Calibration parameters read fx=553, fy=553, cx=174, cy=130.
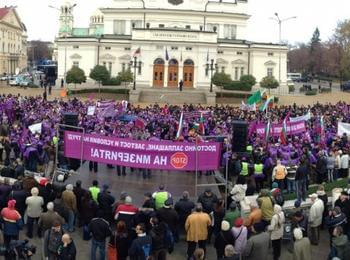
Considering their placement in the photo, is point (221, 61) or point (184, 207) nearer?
point (184, 207)

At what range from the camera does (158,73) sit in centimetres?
6756

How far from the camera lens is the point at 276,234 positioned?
1338cm

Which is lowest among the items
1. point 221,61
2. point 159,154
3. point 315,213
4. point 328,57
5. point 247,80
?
point 315,213

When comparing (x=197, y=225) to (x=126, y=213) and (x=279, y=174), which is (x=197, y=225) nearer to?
(x=126, y=213)

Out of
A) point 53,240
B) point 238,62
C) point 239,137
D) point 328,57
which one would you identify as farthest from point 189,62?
point 53,240

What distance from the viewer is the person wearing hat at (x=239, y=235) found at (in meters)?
12.1

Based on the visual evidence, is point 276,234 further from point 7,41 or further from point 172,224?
point 7,41

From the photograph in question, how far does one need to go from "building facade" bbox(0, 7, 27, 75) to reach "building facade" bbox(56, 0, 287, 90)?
142 ft

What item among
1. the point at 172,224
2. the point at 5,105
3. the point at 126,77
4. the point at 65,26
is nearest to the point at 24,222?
the point at 172,224

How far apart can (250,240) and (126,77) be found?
54332mm

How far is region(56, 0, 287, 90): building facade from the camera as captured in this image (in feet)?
218

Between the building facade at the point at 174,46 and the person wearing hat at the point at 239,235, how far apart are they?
49.9 metres

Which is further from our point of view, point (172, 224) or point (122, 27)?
point (122, 27)

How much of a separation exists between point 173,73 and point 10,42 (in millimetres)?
65811
